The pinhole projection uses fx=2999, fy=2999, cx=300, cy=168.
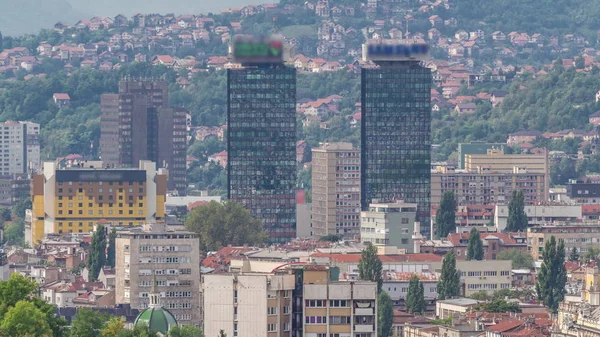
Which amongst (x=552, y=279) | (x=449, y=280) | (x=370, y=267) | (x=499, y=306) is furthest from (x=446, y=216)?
(x=499, y=306)

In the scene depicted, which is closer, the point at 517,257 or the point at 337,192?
the point at 517,257

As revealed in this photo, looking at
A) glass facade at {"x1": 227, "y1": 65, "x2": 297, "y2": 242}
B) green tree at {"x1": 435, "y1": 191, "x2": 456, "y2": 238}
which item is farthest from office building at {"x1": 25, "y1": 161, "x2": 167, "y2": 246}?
green tree at {"x1": 435, "y1": 191, "x2": 456, "y2": 238}

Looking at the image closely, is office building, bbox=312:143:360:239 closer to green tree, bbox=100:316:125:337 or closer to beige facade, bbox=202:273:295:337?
beige facade, bbox=202:273:295:337

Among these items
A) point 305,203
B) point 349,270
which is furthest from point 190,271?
point 305,203

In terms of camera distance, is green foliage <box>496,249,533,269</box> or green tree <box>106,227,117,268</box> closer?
green tree <box>106,227,117,268</box>

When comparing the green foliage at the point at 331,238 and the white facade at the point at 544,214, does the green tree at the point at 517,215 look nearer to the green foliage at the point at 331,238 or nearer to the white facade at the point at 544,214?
the white facade at the point at 544,214

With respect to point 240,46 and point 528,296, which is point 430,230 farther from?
point 528,296

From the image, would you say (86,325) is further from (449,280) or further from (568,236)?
(568,236)
